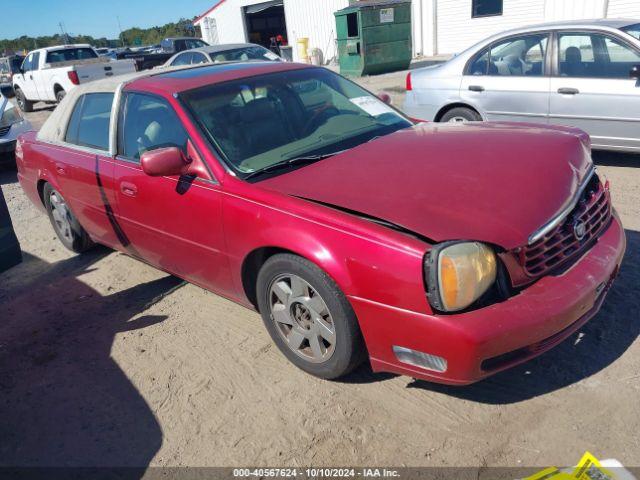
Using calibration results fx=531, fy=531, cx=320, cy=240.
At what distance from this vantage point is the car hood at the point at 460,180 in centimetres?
239

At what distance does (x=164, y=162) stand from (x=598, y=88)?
4.49 m

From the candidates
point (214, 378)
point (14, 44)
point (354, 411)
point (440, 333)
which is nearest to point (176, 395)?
point (214, 378)

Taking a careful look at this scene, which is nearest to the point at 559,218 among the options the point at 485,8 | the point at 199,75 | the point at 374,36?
the point at 199,75

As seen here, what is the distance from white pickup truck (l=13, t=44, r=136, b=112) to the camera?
13805 millimetres

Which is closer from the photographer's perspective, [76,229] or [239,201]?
[239,201]

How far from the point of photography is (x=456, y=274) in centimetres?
222

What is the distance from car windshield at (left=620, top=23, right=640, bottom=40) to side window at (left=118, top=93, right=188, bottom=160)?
15.0 ft

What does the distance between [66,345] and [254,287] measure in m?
1.50

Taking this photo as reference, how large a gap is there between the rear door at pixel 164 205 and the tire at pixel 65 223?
117cm

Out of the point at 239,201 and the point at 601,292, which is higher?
the point at 239,201

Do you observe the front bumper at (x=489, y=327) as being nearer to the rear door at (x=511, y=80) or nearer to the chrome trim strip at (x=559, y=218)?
the chrome trim strip at (x=559, y=218)

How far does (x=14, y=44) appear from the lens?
80.7 meters

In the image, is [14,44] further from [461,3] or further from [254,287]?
[254,287]

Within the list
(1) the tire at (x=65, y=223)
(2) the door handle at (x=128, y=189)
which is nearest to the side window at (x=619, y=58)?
(2) the door handle at (x=128, y=189)
